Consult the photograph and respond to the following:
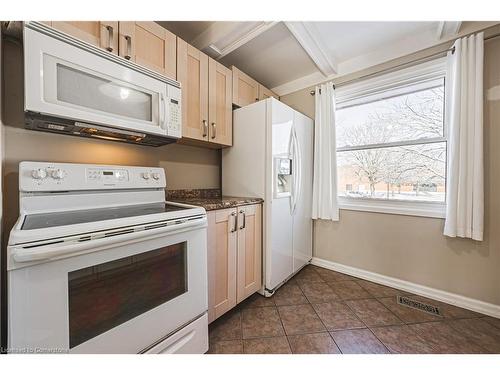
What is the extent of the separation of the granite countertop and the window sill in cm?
114

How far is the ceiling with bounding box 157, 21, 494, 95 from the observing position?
1.64 m

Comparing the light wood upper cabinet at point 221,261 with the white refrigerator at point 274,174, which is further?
the white refrigerator at point 274,174

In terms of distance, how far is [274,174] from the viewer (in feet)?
5.83

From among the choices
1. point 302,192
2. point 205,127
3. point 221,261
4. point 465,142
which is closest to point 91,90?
point 205,127

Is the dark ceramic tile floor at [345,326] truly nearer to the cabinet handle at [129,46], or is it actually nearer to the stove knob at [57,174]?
the stove knob at [57,174]

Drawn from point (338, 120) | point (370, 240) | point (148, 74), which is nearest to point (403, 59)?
point (338, 120)

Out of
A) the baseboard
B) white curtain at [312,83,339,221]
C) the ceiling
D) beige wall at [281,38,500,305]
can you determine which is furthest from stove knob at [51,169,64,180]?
the baseboard

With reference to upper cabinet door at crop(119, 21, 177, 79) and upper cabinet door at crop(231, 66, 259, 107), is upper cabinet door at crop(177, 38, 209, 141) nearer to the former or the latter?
upper cabinet door at crop(119, 21, 177, 79)

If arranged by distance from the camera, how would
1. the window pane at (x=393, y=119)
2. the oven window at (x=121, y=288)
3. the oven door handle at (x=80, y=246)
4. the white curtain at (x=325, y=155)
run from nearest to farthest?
1. the oven door handle at (x=80, y=246)
2. the oven window at (x=121, y=288)
3. the window pane at (x=393, y=119)
4. the white curtain at (x=325, y=155)

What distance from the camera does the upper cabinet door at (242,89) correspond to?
197 cm

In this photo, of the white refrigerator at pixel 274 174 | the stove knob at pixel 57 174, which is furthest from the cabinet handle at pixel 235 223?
the stove knob at pixel 57 174

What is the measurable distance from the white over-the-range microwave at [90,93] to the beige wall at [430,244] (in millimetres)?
1839

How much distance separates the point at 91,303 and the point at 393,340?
→ 1.75 meters
